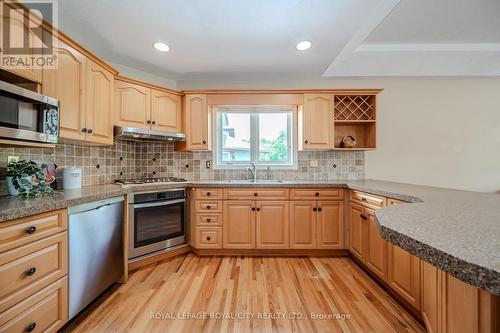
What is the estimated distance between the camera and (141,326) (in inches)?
56.8

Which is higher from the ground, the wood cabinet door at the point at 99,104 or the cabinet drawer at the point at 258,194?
the wood cabinet door at the point at 99,104

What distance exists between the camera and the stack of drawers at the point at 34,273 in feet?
3.46

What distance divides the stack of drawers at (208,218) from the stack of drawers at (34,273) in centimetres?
131

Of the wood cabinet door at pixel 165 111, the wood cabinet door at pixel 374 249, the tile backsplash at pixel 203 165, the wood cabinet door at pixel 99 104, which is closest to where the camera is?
the wood cabinet door at pixel 374 249

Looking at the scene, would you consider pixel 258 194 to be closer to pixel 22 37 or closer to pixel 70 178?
pixel 70 178

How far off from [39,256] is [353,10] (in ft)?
9.12

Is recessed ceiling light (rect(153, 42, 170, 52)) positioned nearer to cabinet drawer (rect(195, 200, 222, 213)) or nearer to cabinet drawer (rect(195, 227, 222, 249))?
cabinet drawer (rect(195, 200, 222, 213))

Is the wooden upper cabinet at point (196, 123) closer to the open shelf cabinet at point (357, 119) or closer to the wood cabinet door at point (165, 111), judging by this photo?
the wood cabinet door at point (165, 111)

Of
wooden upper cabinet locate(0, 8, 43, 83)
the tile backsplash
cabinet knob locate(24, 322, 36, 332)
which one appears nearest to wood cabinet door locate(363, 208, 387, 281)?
the tile backsplash

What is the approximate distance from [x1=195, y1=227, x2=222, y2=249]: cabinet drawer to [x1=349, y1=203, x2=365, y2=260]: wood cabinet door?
155 centimetres

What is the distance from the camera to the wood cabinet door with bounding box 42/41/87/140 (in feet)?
5.35

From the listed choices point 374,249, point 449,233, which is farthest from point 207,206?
point 449,233

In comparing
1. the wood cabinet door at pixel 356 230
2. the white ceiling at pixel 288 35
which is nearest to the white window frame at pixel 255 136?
the white ceiling at pixel 288 35

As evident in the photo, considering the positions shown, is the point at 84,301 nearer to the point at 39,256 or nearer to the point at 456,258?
the point at 39,256
